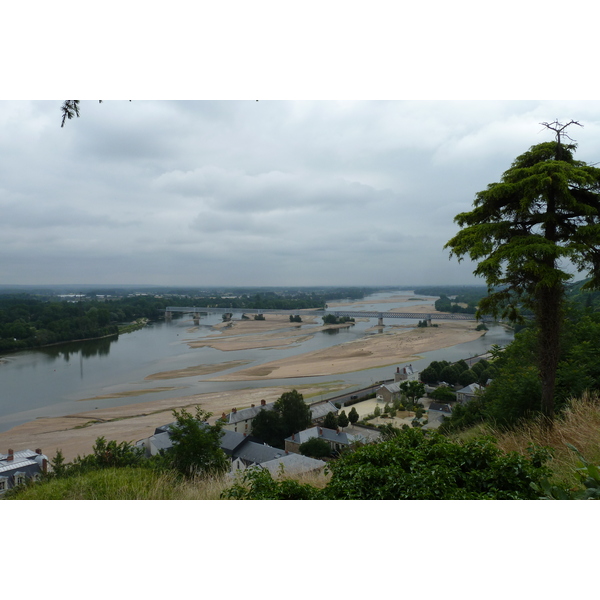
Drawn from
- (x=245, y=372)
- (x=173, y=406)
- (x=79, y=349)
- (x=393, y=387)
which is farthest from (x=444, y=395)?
(x=79, y=349)

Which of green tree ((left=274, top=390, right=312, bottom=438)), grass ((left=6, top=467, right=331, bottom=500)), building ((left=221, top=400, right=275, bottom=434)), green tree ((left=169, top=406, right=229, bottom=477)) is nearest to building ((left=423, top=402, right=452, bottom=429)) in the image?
green tree ((left=274, top=390, right=312, bottom=438))

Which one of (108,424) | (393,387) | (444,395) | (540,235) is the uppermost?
(540,235)

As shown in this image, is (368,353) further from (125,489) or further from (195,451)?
(125,489)

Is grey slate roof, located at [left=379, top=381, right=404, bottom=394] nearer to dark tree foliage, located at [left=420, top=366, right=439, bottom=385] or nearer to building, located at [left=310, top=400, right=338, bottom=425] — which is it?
dark tree foliage, located at [left=420, top=366, right=439, bottom=385]

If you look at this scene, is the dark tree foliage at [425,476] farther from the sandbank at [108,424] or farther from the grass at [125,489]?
the sandbank at [108,424]

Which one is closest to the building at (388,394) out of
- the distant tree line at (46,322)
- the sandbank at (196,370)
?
the sandbank at (196,370)
